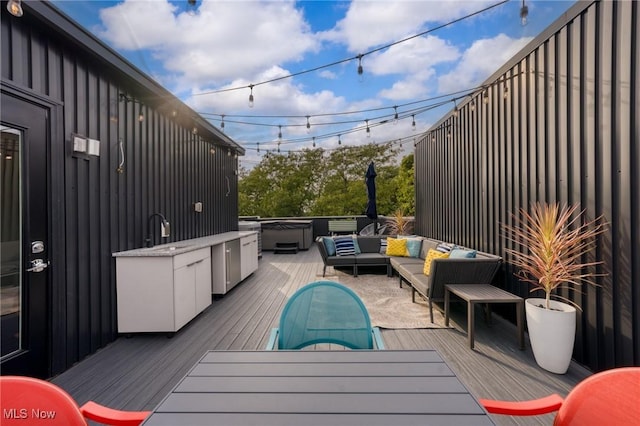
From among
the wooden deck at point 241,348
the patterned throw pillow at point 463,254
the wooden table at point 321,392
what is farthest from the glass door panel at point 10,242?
the patterned throw pillow at point 463,254

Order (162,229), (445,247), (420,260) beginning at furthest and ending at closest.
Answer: (420,260), (445,247), (162,229)

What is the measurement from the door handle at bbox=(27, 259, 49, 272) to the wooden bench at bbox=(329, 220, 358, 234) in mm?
9272

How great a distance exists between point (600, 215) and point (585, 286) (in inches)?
24.6

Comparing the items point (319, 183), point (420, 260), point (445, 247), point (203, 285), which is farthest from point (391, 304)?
point (319, 183)

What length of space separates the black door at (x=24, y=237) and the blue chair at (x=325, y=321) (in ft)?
6.74

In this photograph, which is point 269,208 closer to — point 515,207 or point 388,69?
point 388,69

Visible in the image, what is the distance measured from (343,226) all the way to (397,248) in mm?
5297

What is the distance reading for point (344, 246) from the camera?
602 cm

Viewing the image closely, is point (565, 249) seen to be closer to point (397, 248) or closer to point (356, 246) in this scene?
point (397, 248)

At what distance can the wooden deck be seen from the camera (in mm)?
2145

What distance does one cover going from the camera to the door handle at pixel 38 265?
224cm

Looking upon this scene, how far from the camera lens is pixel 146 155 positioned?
12.2ft

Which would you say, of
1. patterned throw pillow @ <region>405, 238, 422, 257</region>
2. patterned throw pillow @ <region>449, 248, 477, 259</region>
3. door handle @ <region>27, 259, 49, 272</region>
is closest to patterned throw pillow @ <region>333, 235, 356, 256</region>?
patterned throw pillow @ <region>405, 238, 422, 257</region>

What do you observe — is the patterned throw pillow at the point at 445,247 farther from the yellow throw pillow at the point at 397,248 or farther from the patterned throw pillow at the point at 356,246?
the patterned throw pillow at the point at 356,246
